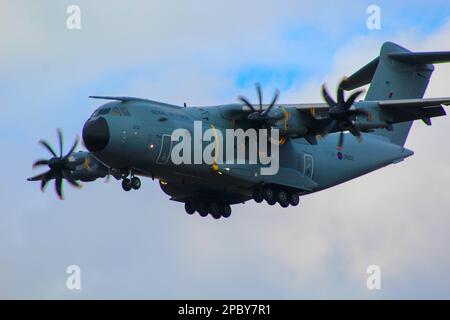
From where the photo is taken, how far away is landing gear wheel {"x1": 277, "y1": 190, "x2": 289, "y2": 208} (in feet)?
107

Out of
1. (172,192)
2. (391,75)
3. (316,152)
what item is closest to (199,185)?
(172,192)

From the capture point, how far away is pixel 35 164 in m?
34.2

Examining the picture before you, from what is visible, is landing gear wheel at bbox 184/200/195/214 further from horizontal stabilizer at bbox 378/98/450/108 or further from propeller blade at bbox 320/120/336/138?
horizontal stabilizer at bbox 378/98/450/108

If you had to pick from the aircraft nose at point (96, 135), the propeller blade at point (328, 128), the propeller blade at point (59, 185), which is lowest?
the propeller blade at point (59, 185)

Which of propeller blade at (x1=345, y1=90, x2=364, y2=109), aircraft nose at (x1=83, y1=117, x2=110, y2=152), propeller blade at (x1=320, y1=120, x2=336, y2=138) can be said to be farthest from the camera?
propeller blade at (x1=320, y1=120, x2=336, y2=138)

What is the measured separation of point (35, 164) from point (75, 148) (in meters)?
1.58

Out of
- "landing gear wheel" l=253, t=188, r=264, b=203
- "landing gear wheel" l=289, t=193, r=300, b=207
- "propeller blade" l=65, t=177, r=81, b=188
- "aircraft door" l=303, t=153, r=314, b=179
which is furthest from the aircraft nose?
"aircraft door" l=303, t=153, r=314, b=179

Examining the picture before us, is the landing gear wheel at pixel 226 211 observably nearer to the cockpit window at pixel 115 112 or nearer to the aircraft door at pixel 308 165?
the aircraft door at pixel 308 165

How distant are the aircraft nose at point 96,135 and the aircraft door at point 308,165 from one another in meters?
6.61

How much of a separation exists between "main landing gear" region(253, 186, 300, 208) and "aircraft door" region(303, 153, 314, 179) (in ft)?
2.73

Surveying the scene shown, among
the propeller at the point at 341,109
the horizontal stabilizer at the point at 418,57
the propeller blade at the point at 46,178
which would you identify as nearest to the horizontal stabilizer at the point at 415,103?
the propeller at the point at 341,109

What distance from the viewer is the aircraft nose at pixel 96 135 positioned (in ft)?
97.6

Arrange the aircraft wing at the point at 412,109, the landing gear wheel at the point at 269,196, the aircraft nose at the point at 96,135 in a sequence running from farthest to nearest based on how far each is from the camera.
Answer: the landing gear wheel at the point at 269,196 < the aircraft wing at the point at 412,109 < the aircraft nose at the point at 96,135
